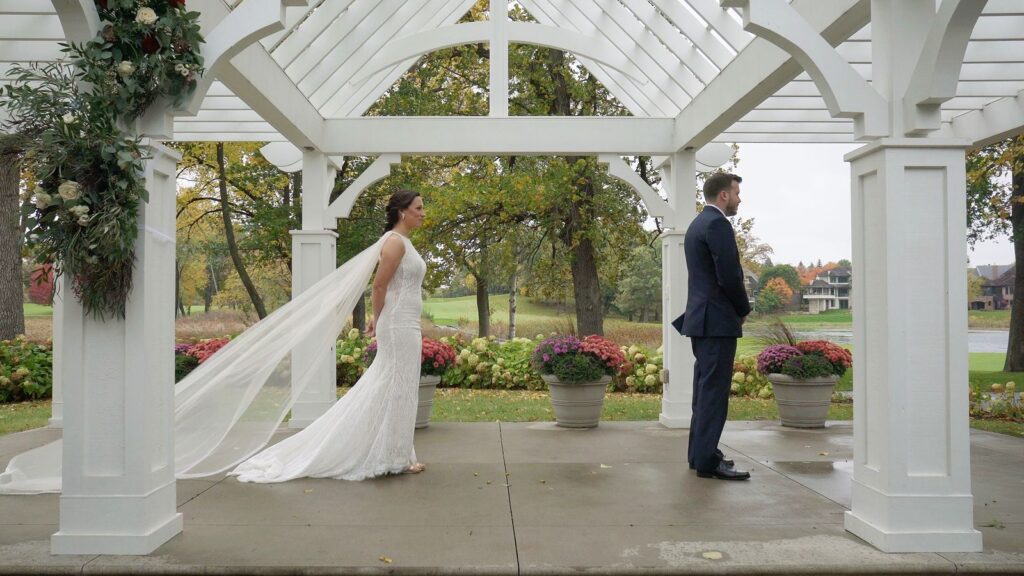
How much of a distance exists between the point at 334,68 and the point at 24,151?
12.7ft

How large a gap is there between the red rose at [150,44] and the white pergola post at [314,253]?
4017 mm

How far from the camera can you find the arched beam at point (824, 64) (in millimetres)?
3914

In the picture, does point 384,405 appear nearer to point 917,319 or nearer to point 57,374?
point 917,319

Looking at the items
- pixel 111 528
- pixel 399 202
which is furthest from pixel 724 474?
pixel 111 528

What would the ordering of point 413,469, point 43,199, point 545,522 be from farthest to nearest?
point 413,469
point 545,522
point 43,199

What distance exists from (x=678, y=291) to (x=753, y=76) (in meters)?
2.83

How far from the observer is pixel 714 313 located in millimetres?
5270

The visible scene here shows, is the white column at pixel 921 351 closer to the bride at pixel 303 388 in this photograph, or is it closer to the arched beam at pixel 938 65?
the arched beam at pixel 938 65

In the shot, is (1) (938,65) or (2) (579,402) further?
(2) (579,402)

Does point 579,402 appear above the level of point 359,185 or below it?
below

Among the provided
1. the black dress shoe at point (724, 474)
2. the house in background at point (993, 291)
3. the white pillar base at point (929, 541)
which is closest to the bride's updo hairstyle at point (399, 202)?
the black dress shoe at point (724, 474)

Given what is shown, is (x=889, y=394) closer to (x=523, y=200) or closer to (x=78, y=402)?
(x=78, y=402)

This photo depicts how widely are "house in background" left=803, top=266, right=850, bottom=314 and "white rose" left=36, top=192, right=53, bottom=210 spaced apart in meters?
33.8

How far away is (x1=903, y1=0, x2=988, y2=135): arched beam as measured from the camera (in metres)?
3.54
